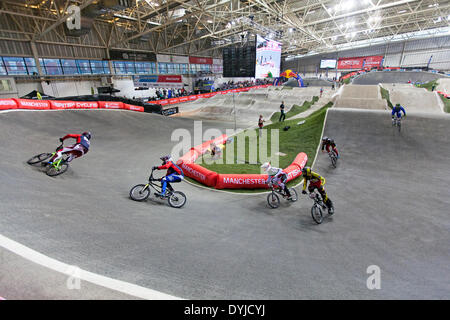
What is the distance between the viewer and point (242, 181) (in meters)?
9.48

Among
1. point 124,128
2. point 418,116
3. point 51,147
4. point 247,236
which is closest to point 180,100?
point 124,128

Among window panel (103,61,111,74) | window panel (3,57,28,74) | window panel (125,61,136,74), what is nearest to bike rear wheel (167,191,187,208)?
window panel (3,57,28,74)

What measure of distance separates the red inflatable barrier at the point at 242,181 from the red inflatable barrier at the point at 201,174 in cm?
32

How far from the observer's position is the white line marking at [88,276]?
→ 269 centimetres

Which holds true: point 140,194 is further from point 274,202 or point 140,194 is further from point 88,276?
point 274,202

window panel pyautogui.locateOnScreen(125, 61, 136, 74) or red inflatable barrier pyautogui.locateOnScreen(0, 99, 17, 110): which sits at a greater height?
window panel pyautogui.locateOnScreen(125, 61, 136, 74)

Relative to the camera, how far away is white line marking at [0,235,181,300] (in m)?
2.69

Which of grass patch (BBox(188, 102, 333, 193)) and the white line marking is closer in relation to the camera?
the white line marking

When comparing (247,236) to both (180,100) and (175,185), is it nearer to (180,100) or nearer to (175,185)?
(175,185)

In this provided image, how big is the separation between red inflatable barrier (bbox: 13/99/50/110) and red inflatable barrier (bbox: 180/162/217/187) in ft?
43.3

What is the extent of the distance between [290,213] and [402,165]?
7094mm

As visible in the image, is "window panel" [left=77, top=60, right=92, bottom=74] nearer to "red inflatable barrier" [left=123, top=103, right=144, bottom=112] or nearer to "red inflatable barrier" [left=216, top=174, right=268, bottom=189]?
"red inflatable barrier" [left=123, top=103, right=144, bottom=112]

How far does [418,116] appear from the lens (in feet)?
46.6
